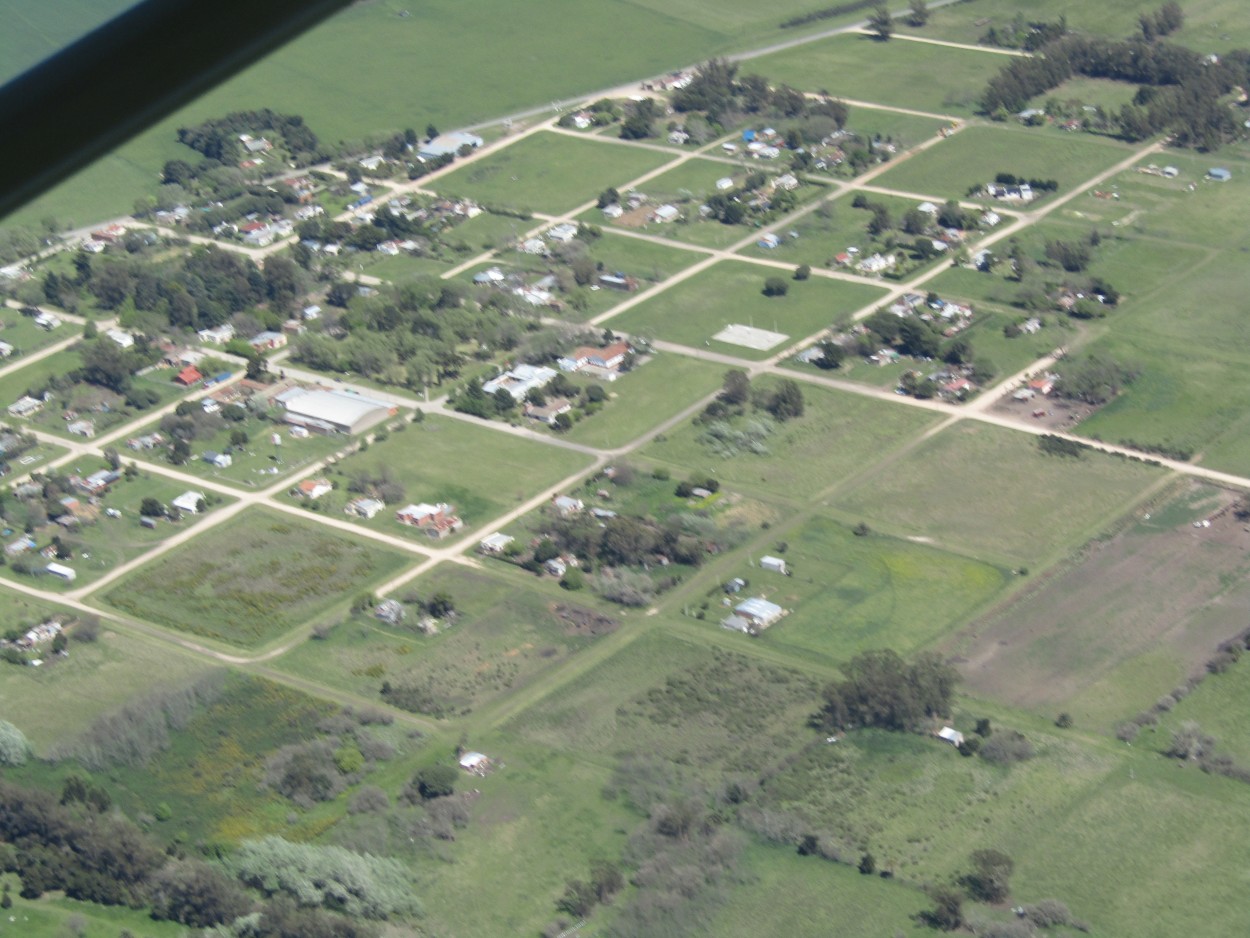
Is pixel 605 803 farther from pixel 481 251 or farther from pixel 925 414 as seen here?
pixel 481 251

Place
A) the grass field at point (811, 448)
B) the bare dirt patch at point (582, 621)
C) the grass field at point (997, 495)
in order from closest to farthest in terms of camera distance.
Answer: the bare dirt patch at point (582, 621) → the grass field at point (997, 495) → the grass field at point (811, 448)

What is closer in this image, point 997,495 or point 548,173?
point 997,495

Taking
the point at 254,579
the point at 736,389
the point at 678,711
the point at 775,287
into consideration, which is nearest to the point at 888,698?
the point at 678,711

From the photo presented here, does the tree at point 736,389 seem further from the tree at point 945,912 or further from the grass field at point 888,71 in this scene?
the grass field at point 888,71

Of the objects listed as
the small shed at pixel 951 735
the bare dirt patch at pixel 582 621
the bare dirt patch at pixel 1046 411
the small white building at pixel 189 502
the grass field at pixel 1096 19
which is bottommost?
the small white building at pixel 189 502

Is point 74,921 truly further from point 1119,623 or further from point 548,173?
point 548,173

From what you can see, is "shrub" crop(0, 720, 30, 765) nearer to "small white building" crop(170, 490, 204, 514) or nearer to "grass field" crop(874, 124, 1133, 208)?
"small white building" crop(170, 490, 204, 514)

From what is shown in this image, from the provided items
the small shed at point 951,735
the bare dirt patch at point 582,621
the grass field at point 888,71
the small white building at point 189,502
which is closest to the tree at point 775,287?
the grass field at point 888,71

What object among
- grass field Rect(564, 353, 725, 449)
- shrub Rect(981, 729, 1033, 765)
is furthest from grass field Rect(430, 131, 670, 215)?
shrub Rect(981, 729, 1033, 765)
